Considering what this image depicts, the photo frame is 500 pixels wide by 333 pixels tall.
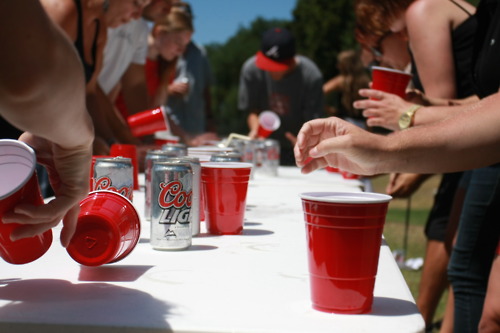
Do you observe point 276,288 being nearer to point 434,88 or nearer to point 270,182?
point 434,88

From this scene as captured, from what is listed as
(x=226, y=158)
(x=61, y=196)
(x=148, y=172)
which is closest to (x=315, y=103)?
(x=226, y=158)

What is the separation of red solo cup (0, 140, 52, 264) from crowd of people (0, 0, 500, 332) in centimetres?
3

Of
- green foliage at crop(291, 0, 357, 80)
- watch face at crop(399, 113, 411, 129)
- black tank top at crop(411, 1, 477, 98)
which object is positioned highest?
green foliage at crop(291, 0, 357, 80)

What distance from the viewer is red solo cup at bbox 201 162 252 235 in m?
1.57

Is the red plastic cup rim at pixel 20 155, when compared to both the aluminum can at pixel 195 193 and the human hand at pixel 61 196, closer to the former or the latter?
the human hand at pixel 61 196

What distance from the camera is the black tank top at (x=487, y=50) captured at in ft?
6.19

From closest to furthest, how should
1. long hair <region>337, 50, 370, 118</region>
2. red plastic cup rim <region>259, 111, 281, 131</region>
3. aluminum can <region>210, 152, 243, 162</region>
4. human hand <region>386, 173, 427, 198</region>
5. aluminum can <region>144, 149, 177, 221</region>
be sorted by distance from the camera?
aluminum can <region>144, 149, 177, 221</region> < aluminum can <region>210, 152, 243, 162</region> < human hand <region>386, 173, 427, 198</region> < red plastic cup rim <region>259, 111, 281, 131</region> < long hair <region>337, 50, 370, 118</region>

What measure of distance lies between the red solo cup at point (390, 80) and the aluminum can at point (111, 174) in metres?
1.02

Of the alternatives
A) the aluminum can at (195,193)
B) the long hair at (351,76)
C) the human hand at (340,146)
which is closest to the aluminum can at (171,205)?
the aluminum can at (195,193)

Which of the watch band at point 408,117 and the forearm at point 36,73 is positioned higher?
the forearm at point 36,73

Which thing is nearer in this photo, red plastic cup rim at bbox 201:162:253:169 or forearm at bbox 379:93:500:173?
forearm at bbox 379:93:500:173

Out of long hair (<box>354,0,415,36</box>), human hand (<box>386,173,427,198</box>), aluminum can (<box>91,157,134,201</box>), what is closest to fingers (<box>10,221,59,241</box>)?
aluminum can (<box>91,157,134,201</box>)

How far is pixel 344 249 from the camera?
95 cm

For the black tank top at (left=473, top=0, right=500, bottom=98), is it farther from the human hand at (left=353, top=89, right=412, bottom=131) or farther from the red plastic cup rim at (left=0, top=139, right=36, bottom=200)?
the red plastic cup rim at (left=0, top=139, right=36, bottom=200)
